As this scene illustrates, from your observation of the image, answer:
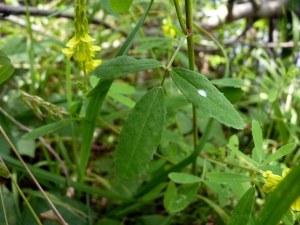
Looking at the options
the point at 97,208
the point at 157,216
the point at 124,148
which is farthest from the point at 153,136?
the point at 97,208

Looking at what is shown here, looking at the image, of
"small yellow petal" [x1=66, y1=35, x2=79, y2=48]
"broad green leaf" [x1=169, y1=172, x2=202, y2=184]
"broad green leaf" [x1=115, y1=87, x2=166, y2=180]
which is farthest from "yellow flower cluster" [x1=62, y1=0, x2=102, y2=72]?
"broad green leaf" [x1=169, y1=172, x2=202, y2=184]

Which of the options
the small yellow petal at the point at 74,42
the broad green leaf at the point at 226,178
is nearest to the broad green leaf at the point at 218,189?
the broad green leaf at the point at 226,178

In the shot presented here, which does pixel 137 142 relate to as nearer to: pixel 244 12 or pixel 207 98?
pixel 207 98

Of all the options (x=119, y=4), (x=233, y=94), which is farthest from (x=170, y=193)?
(x=119, y=4)

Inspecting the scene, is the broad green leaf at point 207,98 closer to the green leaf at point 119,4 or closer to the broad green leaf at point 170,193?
the green leaf at point 119,4

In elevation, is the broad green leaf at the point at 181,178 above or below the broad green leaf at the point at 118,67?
below

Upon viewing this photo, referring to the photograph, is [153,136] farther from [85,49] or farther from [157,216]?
[157,216]
